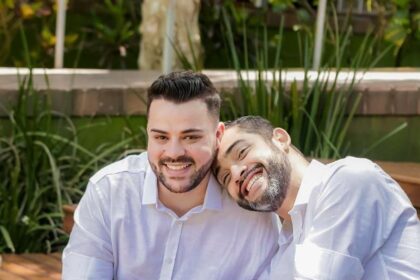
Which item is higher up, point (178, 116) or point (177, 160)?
point (178, 116)

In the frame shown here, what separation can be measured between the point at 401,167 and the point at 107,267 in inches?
76.2

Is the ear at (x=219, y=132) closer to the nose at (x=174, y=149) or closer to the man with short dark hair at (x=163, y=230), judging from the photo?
the man with short dark hair at (x=163, y=230)

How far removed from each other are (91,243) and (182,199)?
30 centimetres

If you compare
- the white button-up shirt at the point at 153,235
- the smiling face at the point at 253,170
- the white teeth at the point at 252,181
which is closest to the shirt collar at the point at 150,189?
the white button-up shirt at the point at 153,235

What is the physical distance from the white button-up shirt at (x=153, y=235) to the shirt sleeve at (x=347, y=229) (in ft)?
1.35

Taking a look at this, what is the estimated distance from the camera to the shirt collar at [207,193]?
10.4 feet

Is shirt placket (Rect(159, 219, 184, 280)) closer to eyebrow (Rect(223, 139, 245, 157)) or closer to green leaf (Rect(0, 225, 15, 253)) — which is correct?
eyebrow (Rect(223, 139, 245, 157))

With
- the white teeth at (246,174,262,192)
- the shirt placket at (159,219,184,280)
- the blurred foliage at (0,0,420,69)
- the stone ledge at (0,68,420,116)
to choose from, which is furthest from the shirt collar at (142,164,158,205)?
the blurred foliage at (0,0,420,69)

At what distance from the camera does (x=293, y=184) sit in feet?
10.0

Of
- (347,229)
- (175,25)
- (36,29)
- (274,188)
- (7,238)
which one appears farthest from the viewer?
(36,29)

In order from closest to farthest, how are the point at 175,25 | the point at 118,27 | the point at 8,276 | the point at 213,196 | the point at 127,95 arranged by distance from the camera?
the point at 213,196 → the point at 8,276 → the point at 127,95 → the point at 175,25 → the point at 118,27

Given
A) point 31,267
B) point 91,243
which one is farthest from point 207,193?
point 31,267

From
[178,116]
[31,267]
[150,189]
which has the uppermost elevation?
[178,116]

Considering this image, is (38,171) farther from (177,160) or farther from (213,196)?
(177,160)
